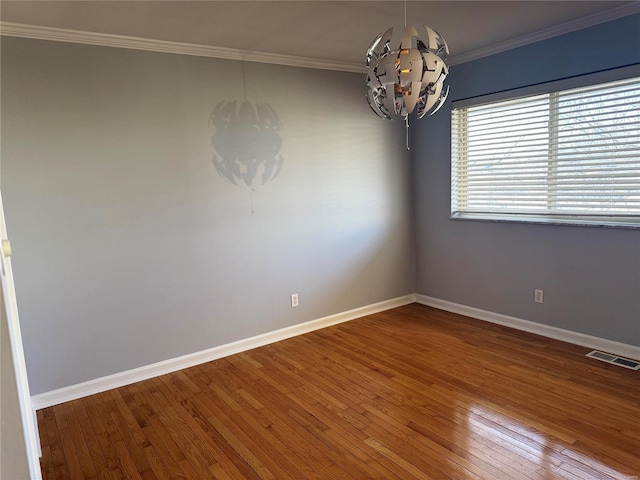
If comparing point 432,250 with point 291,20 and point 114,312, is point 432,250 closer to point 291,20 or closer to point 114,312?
point 291,20

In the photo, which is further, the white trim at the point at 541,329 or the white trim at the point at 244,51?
the white trim at the point at 541,329

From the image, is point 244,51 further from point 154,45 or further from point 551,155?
point 551,155

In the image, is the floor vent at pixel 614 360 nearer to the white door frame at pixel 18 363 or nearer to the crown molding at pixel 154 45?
the crown molding at pixel 154 45


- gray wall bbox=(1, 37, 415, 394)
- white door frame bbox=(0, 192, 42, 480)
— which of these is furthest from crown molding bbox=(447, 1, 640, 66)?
white door frame bbox=(0, 192, 42, 480)

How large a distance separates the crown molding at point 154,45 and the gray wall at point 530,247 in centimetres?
128

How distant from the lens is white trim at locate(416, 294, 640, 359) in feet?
10.7

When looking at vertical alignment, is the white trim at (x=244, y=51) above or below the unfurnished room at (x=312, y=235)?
above

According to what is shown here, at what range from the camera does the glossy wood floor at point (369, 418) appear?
2156 mm

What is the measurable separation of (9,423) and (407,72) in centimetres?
184

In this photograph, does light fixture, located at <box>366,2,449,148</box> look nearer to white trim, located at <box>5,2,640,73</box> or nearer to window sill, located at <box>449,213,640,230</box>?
white trim, located at <box>5,2,640,73</box>

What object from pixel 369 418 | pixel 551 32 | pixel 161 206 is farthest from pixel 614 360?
pixel 161 206

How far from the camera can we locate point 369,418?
8.45 ft

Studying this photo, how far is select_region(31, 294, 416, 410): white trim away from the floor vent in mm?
1958

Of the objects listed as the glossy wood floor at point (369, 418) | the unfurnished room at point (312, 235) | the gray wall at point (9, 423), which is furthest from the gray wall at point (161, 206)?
the gray wall at point (9, 423)
